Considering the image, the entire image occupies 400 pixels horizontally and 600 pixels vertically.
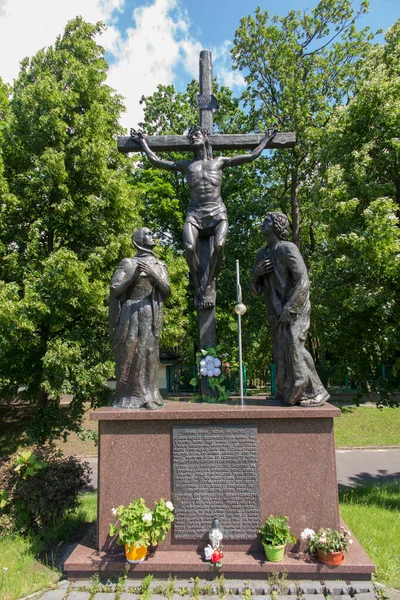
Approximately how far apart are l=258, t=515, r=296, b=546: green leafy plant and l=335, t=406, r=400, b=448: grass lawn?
34.3 feet

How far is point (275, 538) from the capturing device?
4.14 m

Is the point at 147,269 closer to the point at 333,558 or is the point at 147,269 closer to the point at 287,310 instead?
A: the point at 287,310

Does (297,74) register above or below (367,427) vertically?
above

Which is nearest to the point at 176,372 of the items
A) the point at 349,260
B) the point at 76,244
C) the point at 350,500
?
the point at 76,244

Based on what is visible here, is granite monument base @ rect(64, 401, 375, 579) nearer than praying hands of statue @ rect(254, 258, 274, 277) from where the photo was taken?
Yes

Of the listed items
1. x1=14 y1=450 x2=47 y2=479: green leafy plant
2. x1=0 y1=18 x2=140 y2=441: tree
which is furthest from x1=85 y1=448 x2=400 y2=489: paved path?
x1=14 y1=450 x2=47 y2=479: green leafy plant

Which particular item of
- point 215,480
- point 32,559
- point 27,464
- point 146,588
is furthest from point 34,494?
point 215,480

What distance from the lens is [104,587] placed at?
4.00 metres

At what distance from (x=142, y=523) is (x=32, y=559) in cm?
152

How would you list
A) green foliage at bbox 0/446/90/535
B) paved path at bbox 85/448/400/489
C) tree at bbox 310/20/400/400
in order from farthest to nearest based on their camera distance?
paved path at bbox 85/448/400/489, tree at bbox 310/20/400/400, green foliage at bbox 0/446/90/535

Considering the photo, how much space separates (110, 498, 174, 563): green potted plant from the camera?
4.11 meters

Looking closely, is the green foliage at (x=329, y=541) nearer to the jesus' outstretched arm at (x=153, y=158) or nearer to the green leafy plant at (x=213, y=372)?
the green leafy plant at (x=213, y=372)

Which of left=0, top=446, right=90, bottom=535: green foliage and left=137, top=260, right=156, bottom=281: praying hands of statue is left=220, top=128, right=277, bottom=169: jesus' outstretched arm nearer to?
left=137, top=260, right=156, bottom=281: praying hands of statue

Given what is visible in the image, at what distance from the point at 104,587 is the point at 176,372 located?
15.7 m
